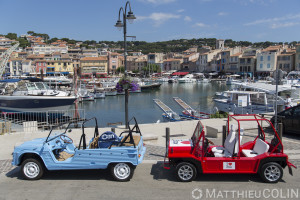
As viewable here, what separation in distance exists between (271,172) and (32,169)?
6182 millimetres

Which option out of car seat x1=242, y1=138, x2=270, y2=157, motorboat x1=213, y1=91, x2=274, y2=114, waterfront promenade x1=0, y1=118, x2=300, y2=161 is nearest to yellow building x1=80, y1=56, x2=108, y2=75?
motorboat x1=213, y1=91, x2=274, y2=114

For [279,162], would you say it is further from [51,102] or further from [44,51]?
[44,51]

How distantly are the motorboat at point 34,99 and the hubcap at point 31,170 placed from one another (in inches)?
771

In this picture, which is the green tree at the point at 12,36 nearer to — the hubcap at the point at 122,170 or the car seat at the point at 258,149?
the hubcap at the point at 122,170

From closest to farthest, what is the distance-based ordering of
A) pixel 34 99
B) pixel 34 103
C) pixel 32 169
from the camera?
pixel 32 169
pixel 34 99
pixel 34 103

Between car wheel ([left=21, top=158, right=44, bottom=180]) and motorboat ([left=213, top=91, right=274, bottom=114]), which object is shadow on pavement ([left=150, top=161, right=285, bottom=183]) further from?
motorboat ([left=213, top=91, right=274, bottom=114])

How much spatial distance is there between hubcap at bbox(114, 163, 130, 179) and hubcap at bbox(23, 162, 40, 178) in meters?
2.10

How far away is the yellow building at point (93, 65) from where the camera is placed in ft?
367

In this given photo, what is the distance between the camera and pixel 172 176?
7.30 meters

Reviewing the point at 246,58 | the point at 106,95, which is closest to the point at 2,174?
the point at 106,95

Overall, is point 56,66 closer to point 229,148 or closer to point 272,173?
point 229,148

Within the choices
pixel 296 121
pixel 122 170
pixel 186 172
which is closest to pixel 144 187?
pixel 122 170

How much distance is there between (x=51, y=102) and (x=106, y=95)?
1230 inches

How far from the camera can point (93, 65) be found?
11388 cm
